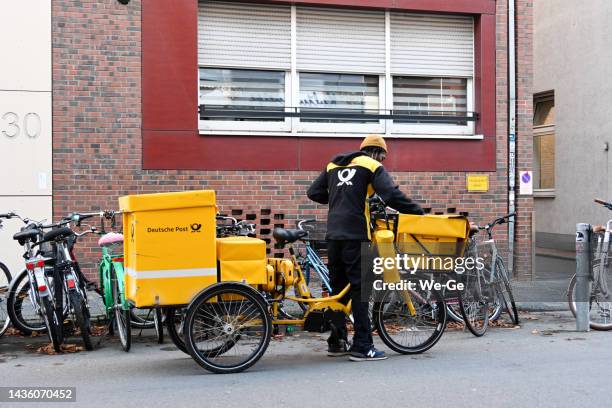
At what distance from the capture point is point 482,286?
7645 millimetres

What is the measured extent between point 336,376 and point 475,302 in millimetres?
2318

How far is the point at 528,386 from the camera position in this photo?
218 inches

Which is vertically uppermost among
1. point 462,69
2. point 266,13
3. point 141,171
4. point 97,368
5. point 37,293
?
point 266,13

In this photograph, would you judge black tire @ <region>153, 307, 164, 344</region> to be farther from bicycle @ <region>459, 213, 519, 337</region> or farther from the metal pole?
the metal pole

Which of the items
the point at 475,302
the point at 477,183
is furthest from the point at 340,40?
the point at 475,302

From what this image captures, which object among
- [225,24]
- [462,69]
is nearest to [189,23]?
[225,24]

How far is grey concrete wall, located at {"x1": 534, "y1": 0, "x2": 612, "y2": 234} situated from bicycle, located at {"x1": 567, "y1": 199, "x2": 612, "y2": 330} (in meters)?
8.56

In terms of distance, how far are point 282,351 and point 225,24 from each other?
19.0ft

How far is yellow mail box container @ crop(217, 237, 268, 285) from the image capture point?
602 centimetres

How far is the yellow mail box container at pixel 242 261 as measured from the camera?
237 inches

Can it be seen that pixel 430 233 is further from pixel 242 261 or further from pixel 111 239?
pixel 111 239

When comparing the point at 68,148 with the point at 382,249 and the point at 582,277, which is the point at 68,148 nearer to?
the point at 382,249

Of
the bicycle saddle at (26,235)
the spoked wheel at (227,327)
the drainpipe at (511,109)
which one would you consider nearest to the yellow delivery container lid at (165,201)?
the spoked wheel at (227,327)

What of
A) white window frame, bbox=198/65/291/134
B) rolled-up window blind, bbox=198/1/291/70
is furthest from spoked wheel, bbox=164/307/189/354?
rolled-up window blind, bbox=198/1/291/70
